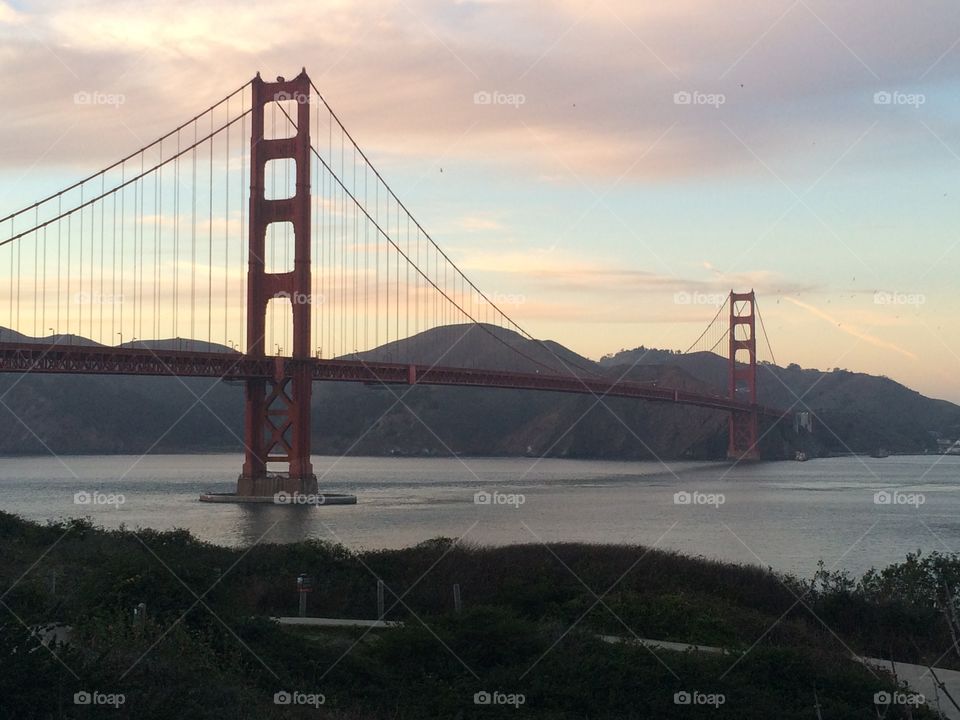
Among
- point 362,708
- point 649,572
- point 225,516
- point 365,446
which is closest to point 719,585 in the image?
point 649,572

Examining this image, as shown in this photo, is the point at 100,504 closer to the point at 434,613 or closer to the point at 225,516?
the point at 225,516

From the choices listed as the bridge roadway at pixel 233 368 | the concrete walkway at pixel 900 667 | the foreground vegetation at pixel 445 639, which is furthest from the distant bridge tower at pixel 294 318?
the concrete walkway at pixel 900 667

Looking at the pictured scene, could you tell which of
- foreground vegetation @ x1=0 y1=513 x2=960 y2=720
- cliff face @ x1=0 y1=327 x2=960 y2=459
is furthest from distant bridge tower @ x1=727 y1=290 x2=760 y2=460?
foreground vegetation @ x1=0 y1=513 x2=960 y2=720

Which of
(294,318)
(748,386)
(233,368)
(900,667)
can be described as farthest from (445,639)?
(748,386)

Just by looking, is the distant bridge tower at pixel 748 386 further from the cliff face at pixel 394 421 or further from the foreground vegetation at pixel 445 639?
the foreground vegetation at pixel 445 639

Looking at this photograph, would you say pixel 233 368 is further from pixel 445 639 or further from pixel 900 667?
pixel 900 667

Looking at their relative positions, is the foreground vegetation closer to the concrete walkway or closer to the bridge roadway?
the concrete walkway

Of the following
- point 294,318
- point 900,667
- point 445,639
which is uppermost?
point 294,318
